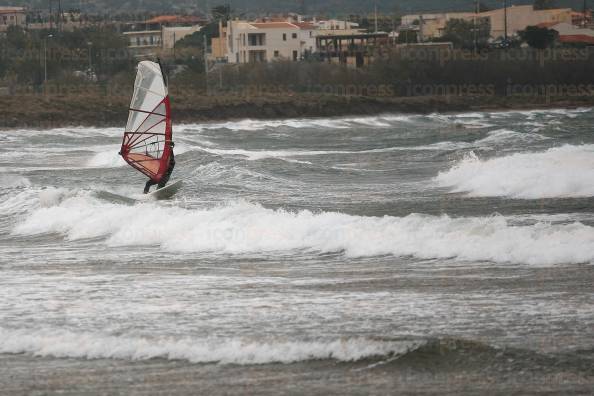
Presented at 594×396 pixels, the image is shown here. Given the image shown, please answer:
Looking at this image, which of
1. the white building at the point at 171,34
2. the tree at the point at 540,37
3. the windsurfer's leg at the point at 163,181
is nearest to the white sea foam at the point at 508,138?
the windsurfer's leg at the point at 163,181

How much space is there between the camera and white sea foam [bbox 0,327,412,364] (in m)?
9.66

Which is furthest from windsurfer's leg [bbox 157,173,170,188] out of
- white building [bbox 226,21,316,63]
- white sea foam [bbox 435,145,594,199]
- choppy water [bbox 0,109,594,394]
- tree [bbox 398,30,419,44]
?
tree [bbox 398,30,419,44]

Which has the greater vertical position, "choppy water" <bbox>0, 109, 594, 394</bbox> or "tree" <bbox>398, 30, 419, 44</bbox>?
"tree" <bbox>398, 30, 419, 44</bbox>

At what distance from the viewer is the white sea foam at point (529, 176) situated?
22.6 meters

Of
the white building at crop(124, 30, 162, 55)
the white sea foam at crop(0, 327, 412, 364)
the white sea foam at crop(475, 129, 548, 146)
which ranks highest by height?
the white building at crop(124, 30, 162, 55)

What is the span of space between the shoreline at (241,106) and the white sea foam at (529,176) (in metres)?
39.7

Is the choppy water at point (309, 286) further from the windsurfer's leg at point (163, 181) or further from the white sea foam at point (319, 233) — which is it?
the windsurfer's leg at point (163, 181)

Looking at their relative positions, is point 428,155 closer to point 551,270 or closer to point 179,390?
point 551,270

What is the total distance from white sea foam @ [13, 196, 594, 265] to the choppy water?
0.03 metres

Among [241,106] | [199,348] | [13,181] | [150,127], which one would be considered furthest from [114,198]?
[241,106]

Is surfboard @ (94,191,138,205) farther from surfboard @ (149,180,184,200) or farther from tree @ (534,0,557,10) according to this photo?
tree @ (534,0,557,10)

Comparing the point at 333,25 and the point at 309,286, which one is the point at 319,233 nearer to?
the point at 309,286

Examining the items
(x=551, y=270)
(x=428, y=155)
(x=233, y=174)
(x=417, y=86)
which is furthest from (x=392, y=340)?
(x=417, y=86)

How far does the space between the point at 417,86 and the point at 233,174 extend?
64937 millimetres
